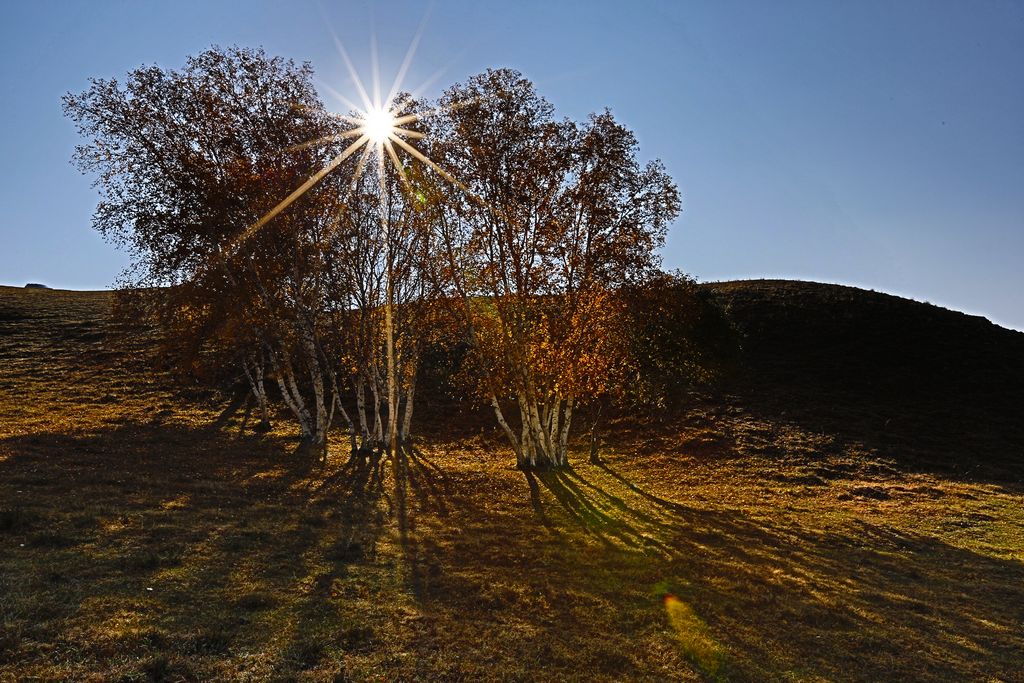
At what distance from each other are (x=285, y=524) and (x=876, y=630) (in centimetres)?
1430

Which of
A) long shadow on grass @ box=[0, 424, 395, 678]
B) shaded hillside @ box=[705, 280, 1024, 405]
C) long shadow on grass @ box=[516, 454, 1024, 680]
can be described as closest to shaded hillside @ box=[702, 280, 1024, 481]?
shaded hillside @ box=[705, 280, 1024, 405]

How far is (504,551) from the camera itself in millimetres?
16766

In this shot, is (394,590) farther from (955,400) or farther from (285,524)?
(955,400)

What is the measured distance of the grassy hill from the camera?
10.2 metres

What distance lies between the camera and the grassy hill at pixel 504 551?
33.4ft

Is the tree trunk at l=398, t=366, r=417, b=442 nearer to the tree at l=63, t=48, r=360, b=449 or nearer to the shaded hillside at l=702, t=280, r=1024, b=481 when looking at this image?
the tree at l=63, t=48, r=360, b=449

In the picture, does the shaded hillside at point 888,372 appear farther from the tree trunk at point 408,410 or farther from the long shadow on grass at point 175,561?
the long shadow on grass at point 175,561

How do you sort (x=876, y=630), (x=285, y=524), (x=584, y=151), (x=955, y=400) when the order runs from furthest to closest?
(x=955, y=400) → (x=584, y=151) → (x=285, y=524) → (x=876, y=630)

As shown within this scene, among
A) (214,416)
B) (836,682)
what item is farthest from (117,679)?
(214,416)

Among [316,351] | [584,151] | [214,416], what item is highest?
[584,151]

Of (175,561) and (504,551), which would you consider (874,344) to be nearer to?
(504,551)

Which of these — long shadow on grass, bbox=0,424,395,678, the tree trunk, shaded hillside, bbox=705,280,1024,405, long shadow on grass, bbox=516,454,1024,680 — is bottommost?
long shadow on grass, bbox=516,454,1024,680

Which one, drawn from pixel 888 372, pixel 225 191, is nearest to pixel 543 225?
pixel 225 191

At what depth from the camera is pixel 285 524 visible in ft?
57.2
